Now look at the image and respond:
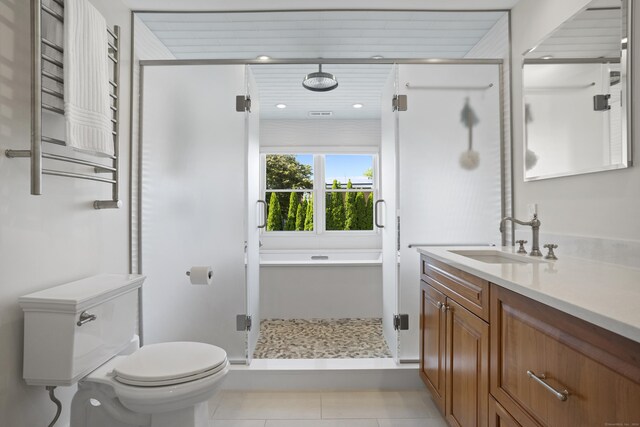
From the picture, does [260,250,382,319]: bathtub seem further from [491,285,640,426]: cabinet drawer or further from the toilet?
[491,285,640,426]: cabinet drawer

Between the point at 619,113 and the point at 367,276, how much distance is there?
2.57 metres

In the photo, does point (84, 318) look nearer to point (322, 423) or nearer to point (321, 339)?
point (322, 423)

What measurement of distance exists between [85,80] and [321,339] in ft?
8.08

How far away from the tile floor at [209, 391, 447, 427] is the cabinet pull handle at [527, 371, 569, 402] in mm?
1153

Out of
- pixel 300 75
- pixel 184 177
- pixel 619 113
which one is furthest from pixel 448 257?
pixel 300 75

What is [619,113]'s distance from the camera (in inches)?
57.6

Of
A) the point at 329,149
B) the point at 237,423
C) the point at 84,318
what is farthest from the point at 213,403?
the point at 329,149

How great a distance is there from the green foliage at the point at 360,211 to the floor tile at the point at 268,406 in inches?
110

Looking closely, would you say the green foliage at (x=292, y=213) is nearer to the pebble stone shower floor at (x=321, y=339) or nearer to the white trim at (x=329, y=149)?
the white trim at (x=329, y=149)

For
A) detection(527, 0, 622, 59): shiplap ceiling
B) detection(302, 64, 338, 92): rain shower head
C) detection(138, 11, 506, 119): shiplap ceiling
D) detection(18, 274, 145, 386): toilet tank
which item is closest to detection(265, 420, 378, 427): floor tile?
detection(18, 274, 145, 386): toilet tank

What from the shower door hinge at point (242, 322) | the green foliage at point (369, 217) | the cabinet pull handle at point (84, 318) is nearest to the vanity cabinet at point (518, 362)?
the shower door hinge at point (242, 322)

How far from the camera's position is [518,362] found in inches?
45.3

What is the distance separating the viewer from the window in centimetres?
487

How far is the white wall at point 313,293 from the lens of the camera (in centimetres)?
367
